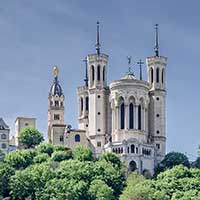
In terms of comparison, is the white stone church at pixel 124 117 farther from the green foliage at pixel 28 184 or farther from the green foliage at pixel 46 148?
the green foliage at pixel 28 184

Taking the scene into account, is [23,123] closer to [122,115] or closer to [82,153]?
[122,115]

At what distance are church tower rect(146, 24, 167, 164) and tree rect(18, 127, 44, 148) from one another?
17603 mm

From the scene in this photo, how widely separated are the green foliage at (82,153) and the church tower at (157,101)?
11367 mm

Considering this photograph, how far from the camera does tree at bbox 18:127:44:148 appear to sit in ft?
588

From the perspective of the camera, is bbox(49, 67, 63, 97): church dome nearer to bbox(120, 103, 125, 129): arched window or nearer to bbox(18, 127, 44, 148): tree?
bbox(18, 127, 44, 148): tree

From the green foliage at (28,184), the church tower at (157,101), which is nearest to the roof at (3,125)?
the church tower at (157,101)

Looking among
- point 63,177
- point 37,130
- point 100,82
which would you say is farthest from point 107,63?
point 63,177

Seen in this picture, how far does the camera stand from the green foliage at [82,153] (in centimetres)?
16588

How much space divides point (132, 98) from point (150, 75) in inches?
325

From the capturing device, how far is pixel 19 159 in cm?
16550

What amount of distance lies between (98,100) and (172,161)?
48.3 feet

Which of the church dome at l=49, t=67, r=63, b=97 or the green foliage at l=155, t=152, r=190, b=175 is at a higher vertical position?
the church dome at l=49, t=67, r=63, b=97

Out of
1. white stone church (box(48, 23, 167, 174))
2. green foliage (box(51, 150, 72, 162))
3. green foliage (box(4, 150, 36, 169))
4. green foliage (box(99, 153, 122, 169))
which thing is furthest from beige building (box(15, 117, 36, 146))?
green foliage (box(99, 153, 122, 169))

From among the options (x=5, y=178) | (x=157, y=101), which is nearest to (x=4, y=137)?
(x=5, y=178)
